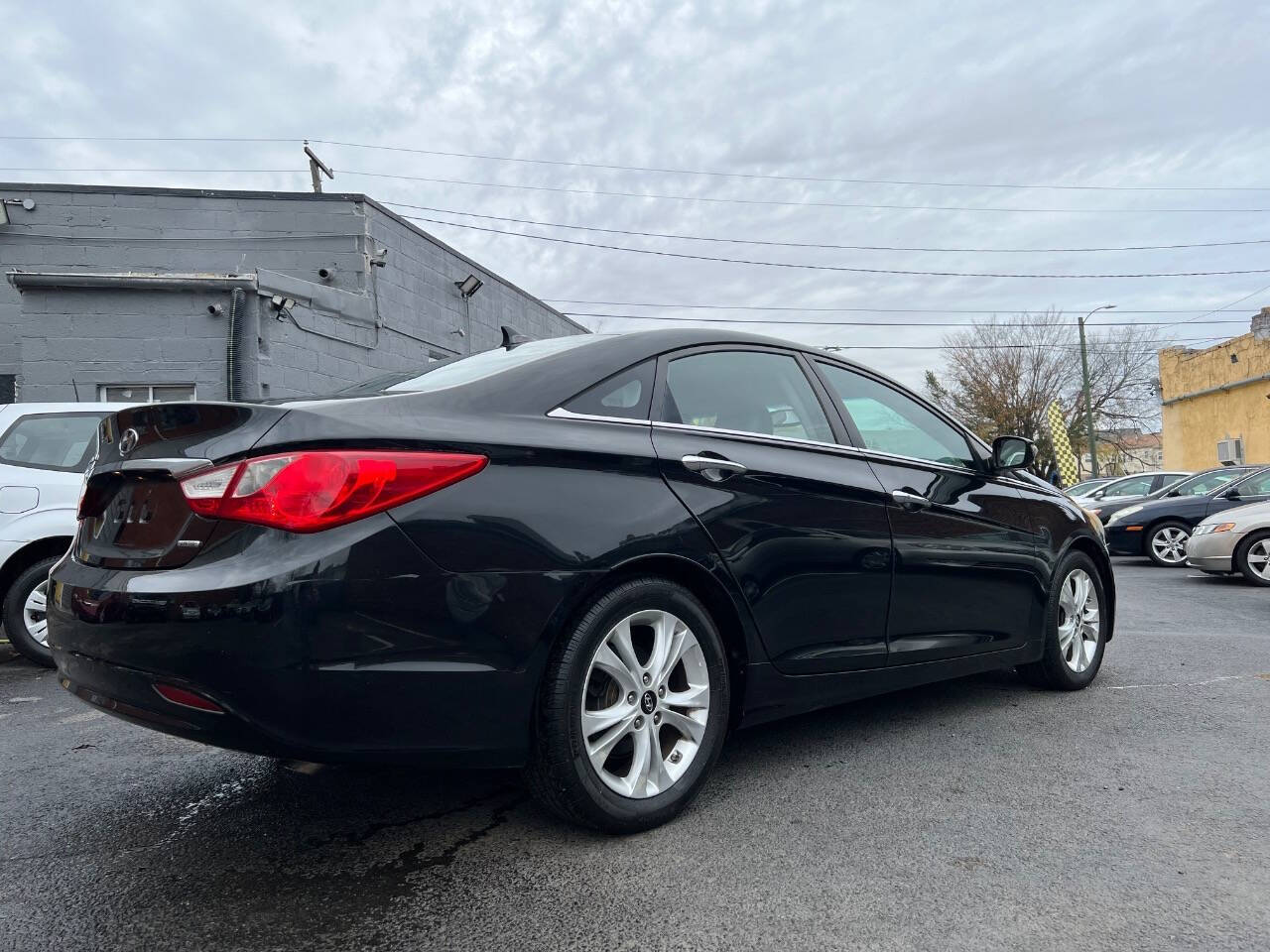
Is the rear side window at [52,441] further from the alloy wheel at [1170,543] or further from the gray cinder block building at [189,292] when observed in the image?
the alloy wheel at [1170,543]

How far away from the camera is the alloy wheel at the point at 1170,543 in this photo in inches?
501

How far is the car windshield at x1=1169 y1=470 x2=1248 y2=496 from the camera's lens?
530 inches

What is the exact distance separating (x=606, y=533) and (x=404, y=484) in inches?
22.4

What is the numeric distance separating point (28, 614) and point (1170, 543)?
1293 centimetres

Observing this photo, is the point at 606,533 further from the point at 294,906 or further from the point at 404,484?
the point at 294,906

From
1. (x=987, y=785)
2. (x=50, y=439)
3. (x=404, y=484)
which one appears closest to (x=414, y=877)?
(x=404, y=484)

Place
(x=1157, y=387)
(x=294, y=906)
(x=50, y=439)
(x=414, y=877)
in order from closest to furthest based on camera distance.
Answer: (x=294, y=906) < (x=414, y=877) < (x=50, y=439) < (x=1157, y=387)

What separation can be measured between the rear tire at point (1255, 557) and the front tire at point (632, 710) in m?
9.47

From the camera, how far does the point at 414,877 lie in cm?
245

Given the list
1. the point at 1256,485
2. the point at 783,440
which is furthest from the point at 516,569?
the point at 1256,485

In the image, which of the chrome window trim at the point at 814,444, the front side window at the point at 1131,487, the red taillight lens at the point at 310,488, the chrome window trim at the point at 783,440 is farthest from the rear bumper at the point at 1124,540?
the red taillight lens at the point at 310,488

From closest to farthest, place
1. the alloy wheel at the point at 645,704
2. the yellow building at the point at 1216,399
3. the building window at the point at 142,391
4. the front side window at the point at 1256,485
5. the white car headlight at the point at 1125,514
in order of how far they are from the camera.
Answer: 1. the alloy wheel at the point at 645,704
2. the building window at the point at 142,391
3. the front side window at the point at 1256,485
4. the white car headlight at the point at 1125,514
5. the yellow building at the point at 1216,399

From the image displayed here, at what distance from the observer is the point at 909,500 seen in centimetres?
366

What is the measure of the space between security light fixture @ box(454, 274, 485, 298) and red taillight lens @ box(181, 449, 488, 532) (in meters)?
14.3
